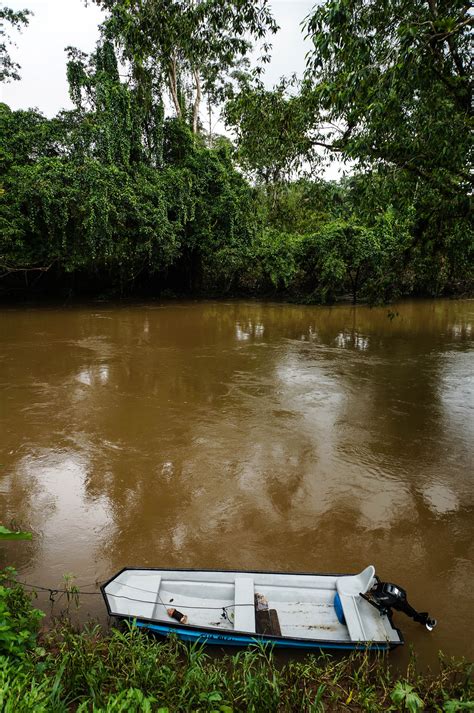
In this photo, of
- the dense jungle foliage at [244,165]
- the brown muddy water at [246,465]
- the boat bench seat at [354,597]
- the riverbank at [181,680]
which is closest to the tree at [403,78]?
the dense jungle foliage at [244,165]

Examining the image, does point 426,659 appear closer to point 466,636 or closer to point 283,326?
point 466,636

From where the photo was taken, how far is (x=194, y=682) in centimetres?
226

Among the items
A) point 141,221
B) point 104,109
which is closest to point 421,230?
point 141,221

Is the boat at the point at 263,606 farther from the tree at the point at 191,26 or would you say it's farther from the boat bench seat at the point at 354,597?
the tree at the point at 191,26

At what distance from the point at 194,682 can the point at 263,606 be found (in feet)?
2.77

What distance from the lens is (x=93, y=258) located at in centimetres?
1711

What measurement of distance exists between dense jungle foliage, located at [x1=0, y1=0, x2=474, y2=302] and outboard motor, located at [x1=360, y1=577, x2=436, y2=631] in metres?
4.49

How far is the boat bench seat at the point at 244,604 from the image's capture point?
2770 millimetres

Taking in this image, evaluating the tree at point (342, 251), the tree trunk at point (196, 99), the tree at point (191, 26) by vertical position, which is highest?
the tree trunk at point (196, 99)

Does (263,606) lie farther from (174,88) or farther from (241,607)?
(174,88)

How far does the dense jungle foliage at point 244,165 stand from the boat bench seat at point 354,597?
14.7 ft

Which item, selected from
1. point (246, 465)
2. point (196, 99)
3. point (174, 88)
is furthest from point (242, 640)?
point (196, 99)

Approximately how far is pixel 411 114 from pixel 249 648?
6599 millimetres

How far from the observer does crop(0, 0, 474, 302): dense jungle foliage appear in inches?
202
